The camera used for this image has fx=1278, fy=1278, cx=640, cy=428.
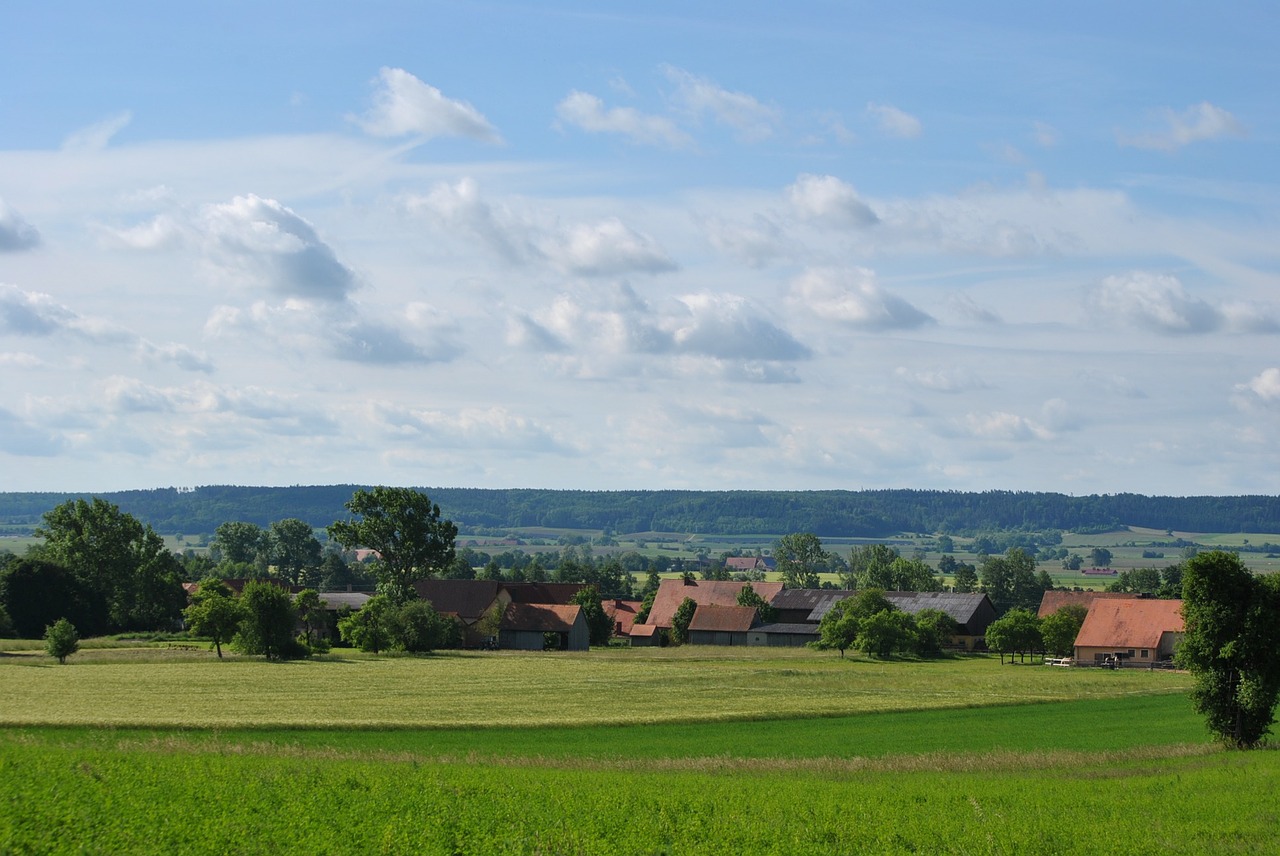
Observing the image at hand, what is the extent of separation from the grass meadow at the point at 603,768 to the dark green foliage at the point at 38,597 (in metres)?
37.0

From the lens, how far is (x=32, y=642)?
8906 cm

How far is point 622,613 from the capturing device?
417 feet

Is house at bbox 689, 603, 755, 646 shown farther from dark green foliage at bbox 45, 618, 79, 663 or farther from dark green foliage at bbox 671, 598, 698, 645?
dark green foliage at bbox 45, 618, 79, 663

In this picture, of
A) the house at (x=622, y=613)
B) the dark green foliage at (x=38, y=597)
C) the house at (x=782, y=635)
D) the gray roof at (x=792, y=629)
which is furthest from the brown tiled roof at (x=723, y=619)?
the dark green foliage at (x=38, y=597)

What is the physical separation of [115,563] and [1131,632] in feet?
267

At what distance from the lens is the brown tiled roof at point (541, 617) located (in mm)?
103875

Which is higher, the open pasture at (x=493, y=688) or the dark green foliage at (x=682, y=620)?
the open pasture at (x=493, y=688)

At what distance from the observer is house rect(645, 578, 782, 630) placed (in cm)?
12188

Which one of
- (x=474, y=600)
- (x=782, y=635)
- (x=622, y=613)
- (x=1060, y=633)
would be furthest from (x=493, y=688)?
(x=622, y=613)

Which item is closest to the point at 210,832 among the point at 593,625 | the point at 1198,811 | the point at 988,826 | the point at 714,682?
the point at 988,826


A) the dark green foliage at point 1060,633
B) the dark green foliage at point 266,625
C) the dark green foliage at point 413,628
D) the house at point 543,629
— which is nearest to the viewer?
the dark green foliage at point 266,625

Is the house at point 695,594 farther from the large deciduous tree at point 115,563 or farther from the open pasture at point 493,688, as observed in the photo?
the large deciduous tree at point 115,563

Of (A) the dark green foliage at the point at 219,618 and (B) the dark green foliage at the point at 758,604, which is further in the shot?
(B) the dark green foliage at the point at 758,604

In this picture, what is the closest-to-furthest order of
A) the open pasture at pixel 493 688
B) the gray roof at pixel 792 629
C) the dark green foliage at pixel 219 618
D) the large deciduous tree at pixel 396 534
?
the open pasture at pixel 493 688
the dark green foliage at pixel 219 618
the large deciduous tree at pixel 396 534
the gray roof at pixel 792 629
